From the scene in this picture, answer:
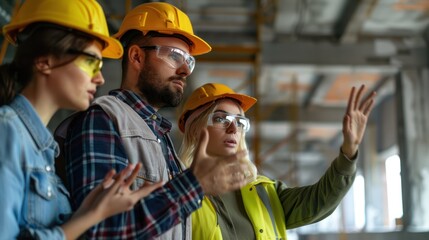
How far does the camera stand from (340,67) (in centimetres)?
1058

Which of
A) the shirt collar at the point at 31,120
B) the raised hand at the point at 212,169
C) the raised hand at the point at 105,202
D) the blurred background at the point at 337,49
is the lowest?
the raised hand at the point at 105,202

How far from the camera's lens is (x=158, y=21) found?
319cm

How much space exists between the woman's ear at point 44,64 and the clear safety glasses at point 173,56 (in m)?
0.95

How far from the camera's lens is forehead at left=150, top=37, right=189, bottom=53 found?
10.3 ft

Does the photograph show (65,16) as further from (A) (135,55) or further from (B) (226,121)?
(B) (226,121)

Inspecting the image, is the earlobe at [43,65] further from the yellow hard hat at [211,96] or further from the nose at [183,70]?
the yellow hard hat at [211,96]

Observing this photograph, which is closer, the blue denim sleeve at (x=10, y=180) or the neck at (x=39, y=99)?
the blue denim sleeve at (x=10, y=180)

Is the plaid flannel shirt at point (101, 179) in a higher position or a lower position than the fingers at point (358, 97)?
lower

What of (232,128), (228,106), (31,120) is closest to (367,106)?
(232,128)

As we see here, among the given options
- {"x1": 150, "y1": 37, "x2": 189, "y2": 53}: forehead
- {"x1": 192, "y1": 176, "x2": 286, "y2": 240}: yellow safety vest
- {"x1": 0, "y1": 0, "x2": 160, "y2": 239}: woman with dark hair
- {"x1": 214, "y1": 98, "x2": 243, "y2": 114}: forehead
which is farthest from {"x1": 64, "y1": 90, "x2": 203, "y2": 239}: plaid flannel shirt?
{"x1": 214, "y1": 98, "x2": 243, "y2": 114}: forehead

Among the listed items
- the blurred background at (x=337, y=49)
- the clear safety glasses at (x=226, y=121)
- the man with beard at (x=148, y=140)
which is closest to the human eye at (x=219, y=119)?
the clear safety glasses at (x=226, y=121)

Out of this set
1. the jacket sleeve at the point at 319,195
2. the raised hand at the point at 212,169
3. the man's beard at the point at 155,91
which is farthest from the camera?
the jacket sleeve at the point at 319,195

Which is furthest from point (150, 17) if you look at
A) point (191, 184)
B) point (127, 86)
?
point (191, 184)

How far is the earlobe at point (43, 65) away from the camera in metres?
2.15
